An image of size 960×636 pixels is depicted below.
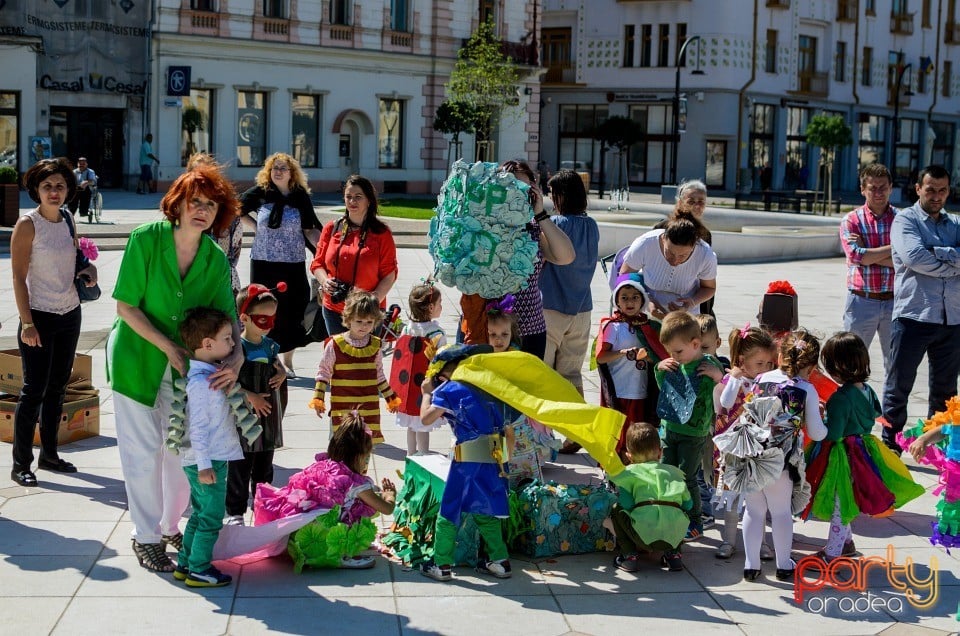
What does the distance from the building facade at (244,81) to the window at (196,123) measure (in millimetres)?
53

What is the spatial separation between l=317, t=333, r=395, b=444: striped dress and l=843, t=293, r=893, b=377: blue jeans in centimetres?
A: 356

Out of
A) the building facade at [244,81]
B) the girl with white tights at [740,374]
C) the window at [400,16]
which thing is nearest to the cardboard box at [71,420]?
the girl with white tights at [740,374]

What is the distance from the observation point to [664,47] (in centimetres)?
5422

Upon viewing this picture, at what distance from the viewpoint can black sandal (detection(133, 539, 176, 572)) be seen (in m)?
5.72

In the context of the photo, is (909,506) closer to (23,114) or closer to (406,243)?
(406,243)

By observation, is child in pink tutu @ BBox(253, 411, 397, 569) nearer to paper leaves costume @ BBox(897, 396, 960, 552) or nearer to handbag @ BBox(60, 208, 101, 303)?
handbag @ BBox(60, 208, 101, 303)

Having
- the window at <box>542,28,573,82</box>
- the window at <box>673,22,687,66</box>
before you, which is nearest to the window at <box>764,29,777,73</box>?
the window at <box>673,22,687,66</box>

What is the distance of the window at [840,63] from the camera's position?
191 feet

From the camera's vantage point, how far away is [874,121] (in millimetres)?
61344

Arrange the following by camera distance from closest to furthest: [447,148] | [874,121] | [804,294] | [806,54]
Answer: [804,294]
[447,148]
[806,54]
[874,121]

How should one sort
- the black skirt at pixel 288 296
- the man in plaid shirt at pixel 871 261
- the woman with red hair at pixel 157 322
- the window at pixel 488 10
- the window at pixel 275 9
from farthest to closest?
the window at pixel 488 10
the window at pixel 275 9
the black skirt at pixel 288 296
the man in plaid shirt at pixel 871 261
the woman with red hair at pixel 157 322

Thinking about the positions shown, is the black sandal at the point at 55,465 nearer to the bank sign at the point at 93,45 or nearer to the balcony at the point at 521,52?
the bank sign at the point at 93,45

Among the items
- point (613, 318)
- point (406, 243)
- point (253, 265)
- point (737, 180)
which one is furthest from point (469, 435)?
point (737, 180)

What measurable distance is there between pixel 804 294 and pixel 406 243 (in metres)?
9.00
